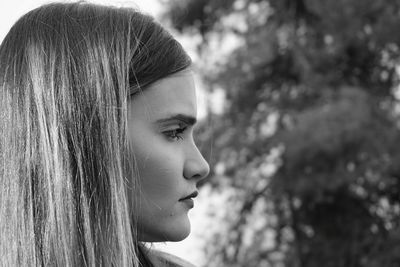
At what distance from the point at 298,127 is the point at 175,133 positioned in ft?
22.2

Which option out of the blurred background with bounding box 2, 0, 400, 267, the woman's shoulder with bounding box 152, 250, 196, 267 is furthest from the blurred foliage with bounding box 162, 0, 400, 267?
the woman's shoulder with bounding box 152, 250, 196, 267

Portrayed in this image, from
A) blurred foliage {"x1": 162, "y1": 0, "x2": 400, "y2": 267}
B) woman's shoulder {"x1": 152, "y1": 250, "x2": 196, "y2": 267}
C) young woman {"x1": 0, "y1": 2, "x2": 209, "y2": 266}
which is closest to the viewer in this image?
young woman {"x1": 0, "y1": 2, "x2": 209, "y2": 266}

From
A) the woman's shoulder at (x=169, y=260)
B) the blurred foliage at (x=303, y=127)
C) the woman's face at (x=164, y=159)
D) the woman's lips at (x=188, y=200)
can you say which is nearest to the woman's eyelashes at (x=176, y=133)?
the woman's face at (x=164, y=159)

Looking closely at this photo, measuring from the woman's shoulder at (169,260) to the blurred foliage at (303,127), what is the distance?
6.30 metres

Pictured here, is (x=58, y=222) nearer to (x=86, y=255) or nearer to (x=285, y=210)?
(x=86, y=255)

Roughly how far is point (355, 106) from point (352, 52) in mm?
1336

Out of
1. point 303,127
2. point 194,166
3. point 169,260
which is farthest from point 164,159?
point 303,127

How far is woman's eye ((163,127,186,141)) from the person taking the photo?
4.31 feet

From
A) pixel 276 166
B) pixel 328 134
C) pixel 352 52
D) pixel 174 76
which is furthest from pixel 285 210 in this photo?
pixel 174 76

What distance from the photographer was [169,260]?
4.97 ft

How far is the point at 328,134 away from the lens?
7.73 meters

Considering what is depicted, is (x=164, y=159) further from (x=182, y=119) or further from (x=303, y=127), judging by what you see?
(x=303, y=127)

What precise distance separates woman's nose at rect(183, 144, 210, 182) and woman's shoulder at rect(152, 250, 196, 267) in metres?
0.27

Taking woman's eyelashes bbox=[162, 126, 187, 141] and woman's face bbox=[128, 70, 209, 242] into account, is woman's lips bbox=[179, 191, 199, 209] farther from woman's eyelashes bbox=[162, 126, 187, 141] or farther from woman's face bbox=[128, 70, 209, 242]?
woman's eyelashes bbox=[162, 126, 187, 141]
